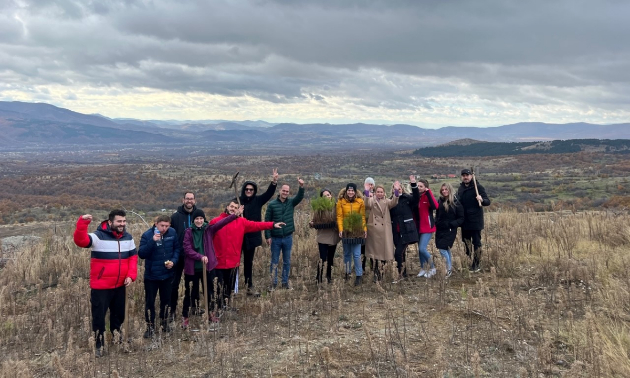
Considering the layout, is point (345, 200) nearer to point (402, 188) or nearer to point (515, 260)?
point (402, 188)

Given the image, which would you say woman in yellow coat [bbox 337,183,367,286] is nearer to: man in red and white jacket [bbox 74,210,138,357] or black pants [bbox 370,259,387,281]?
black pants [bbox 370,259,387,281]

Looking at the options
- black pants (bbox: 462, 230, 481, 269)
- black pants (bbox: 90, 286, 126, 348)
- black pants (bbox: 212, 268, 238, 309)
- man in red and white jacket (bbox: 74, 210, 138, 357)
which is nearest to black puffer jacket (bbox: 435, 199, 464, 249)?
black pants (bbox: 462, 230, 481, 269)

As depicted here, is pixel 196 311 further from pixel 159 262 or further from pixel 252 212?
pixel 252 212

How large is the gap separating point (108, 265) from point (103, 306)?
45 cm

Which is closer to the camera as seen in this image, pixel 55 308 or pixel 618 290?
pixel 618 290

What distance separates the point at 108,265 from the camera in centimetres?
438

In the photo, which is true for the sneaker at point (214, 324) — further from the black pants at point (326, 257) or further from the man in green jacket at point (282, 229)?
the black pants at point (326, 257)

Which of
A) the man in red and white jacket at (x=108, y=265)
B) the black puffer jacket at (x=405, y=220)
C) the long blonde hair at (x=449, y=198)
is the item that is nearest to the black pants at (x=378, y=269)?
the black puffer jacket at (x=405, y=220)

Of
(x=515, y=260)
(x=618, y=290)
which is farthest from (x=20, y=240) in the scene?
(x=618, y=290)

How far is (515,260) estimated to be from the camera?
6.65 metres

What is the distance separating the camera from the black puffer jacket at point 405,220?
613 cm

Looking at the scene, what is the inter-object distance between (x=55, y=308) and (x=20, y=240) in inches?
324

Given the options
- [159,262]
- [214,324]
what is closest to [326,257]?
[214,324]

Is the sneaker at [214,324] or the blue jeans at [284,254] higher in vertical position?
the blue jeans at [284,254]
